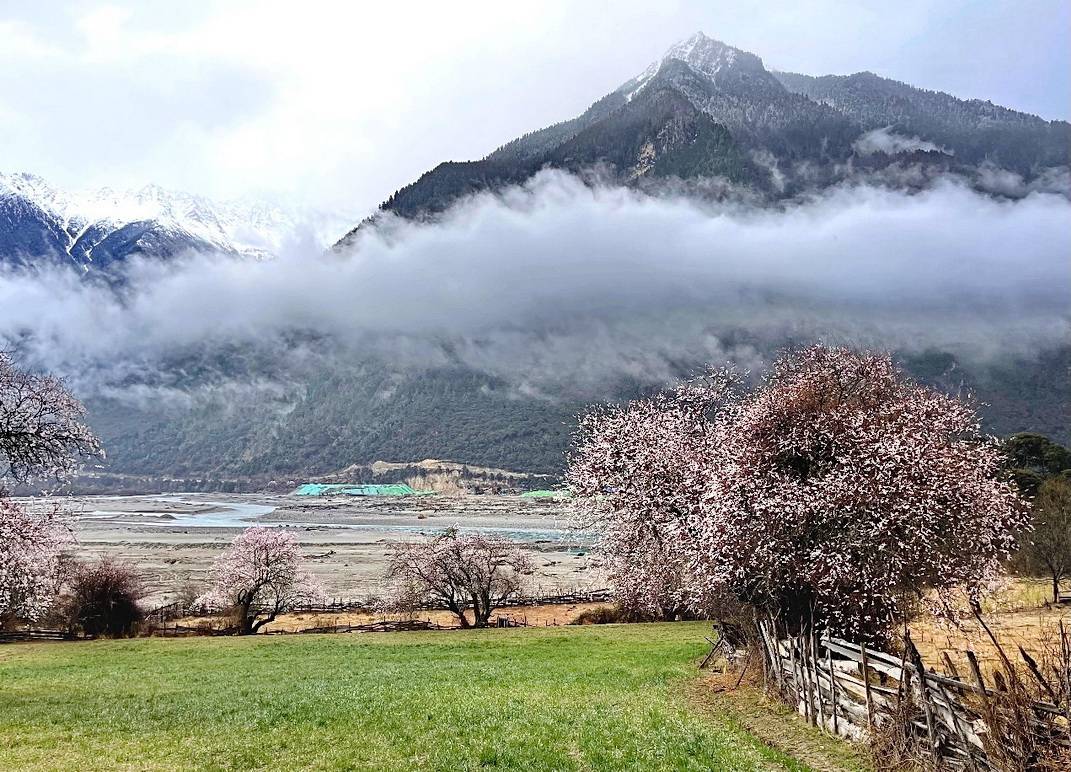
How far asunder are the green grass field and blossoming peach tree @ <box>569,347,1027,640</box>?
4.27 metres

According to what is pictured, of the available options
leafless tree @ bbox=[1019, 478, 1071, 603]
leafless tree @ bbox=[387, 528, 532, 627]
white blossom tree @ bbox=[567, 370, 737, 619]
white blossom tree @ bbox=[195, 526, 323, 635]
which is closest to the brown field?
leafless tree @ bbox=[1019, 478, 1071, 603]

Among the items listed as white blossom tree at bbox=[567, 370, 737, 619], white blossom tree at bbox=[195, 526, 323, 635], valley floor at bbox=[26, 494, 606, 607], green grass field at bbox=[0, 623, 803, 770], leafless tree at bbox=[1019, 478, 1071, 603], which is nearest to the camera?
green grass field at bbox=[0, 623, 803, 770]

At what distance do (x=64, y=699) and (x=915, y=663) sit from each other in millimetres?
21958

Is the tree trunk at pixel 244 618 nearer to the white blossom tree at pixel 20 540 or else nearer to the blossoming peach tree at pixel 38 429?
the white blossom tree at pixel 20 540

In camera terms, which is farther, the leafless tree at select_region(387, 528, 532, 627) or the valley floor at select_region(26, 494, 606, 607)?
the valley floor at select_region(26, 494, 606, 607)

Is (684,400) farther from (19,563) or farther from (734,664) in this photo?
(19,563)

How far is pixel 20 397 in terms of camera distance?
17.3 m

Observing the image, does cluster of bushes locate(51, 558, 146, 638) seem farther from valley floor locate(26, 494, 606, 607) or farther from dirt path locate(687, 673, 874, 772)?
dirt path locate(687, 673, 874, 772)

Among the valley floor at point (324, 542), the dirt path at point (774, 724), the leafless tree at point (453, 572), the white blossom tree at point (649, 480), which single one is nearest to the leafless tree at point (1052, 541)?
the white blossom tree at point (649, 480)

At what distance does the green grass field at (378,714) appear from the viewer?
11.5m

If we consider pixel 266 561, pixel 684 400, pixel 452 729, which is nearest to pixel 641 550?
pixel 684 400

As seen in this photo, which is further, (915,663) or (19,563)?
(19,563)

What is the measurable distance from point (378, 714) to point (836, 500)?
1233cm

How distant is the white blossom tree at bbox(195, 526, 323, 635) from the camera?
166ft
